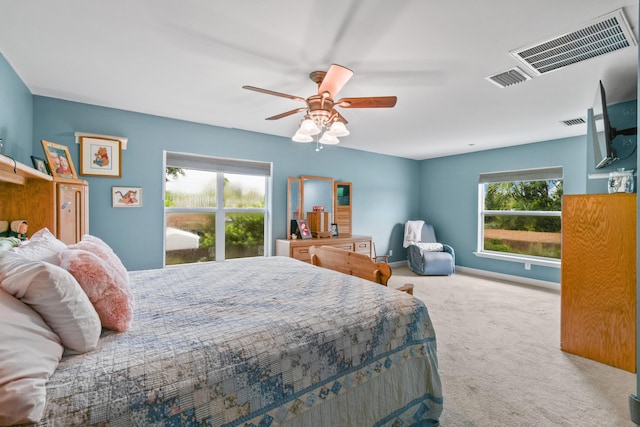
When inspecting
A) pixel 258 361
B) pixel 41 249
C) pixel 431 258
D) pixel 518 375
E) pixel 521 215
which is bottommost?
pixel 518 375

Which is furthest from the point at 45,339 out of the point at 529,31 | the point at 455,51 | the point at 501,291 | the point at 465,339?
the point at 501,291

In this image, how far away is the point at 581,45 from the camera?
2006mm

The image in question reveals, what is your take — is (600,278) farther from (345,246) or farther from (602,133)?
(345,246)

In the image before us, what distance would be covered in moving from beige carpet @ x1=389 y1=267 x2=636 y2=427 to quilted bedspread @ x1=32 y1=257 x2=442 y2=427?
1.75ft

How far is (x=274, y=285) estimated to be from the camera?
1.99m

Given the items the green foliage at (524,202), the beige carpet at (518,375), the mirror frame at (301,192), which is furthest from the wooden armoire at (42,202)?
the green foliage at (524,202)

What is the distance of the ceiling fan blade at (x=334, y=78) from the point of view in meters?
1.97

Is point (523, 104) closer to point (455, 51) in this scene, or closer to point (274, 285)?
point (455, 51)

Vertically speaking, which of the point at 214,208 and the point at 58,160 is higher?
the point at 58,160

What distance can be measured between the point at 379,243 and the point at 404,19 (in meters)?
4.68

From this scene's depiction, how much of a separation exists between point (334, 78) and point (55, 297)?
1.93 metres

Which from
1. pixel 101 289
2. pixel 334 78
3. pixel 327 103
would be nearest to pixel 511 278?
pixel 327 103

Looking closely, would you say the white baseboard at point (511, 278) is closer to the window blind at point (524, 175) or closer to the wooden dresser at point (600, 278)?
the window blind at point (524, 175)

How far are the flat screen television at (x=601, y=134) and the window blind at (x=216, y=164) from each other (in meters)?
3.79
